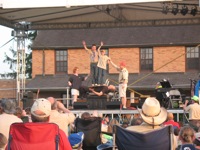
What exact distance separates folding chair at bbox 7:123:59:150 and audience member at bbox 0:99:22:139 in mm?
1354

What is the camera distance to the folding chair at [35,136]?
6.66m

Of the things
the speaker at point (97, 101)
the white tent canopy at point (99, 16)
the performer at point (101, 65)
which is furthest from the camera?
the white tent canopy at point (99, 16)

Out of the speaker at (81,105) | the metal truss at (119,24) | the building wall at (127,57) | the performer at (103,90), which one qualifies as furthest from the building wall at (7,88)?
the speaker at (81,105)

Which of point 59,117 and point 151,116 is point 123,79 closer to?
point 59,117

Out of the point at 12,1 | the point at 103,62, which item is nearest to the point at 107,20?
the point at 103,62

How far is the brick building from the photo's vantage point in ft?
116

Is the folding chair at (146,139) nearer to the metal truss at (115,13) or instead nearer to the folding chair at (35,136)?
the folding chair at (35,136)

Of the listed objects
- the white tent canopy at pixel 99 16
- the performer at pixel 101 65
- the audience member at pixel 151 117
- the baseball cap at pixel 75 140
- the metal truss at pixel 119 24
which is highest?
the white tent canopy at pixel 99 16

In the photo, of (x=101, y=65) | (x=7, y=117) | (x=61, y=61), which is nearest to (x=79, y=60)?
(x=61, y=61)

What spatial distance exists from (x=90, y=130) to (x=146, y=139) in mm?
4010

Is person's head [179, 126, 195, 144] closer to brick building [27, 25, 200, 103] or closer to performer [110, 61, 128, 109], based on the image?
performer [110, 61, 128, 109]

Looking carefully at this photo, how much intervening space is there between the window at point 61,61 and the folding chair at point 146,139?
101 feet

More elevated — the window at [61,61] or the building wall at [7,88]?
the window at [61,61]

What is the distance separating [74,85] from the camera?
2173 centimetres
